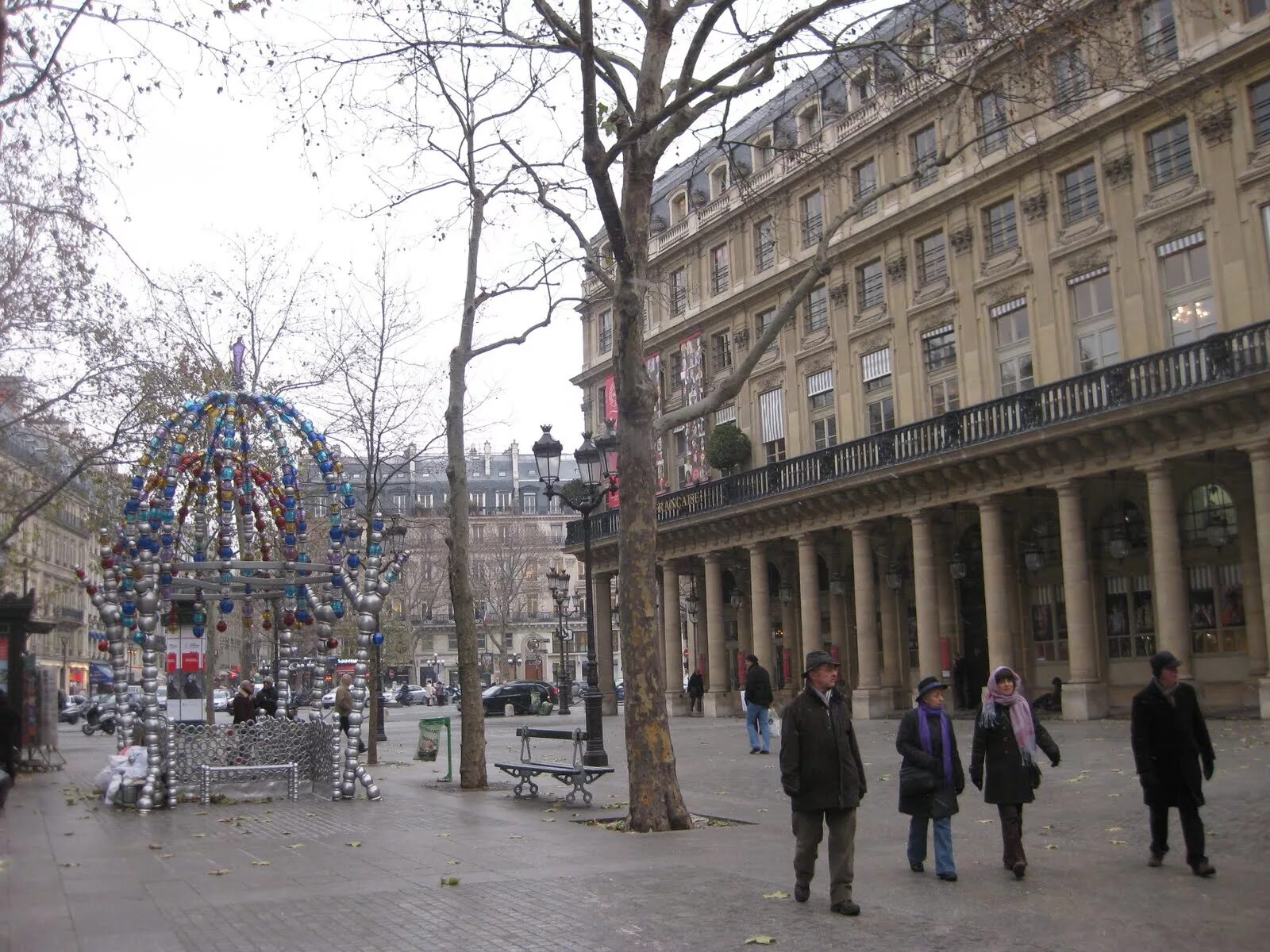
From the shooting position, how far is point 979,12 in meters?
12.9

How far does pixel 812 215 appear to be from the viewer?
38000mm

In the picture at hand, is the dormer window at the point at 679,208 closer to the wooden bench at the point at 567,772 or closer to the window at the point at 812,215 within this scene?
the window at the point at 812,215

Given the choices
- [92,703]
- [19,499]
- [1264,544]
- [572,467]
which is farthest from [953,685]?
[572,467]

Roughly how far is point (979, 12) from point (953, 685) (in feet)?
76.6

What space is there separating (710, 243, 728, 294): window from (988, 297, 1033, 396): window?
1249 cm

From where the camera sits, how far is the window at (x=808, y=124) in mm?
37531

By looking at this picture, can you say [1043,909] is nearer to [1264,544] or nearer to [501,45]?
[501,45]

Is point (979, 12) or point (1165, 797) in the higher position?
point (979, 12)

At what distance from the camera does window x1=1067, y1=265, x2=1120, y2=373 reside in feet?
94.4

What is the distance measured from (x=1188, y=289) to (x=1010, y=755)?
2018 centimetres

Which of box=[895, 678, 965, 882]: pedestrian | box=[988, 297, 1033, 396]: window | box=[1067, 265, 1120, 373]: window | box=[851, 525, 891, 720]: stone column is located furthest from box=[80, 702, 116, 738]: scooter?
box=[895, 678, 965, 882]: pedestrian

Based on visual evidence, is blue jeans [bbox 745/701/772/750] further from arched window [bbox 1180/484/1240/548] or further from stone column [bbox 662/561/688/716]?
stone column [bbox 662/561/688/716]

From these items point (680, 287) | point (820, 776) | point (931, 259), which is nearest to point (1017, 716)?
point (820, 776)

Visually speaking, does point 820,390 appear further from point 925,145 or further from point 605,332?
point 605,332
